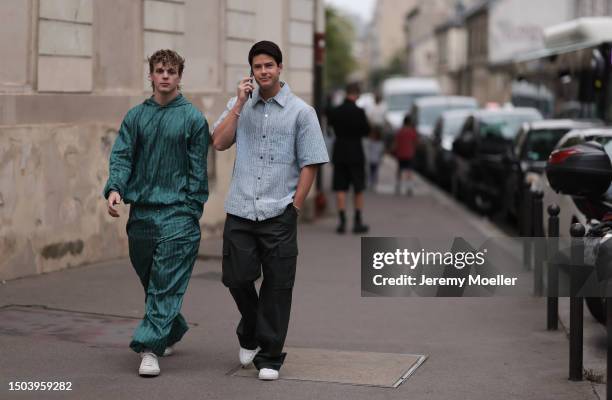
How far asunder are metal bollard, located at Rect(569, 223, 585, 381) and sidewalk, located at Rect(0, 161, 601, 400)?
0.11 m

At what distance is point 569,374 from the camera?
23.3ft

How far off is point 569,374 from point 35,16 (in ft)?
18.7

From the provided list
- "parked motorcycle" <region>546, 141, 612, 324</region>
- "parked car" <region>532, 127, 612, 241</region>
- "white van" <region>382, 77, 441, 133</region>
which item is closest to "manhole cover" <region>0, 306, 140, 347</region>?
"parked motorcycle" <region>546, 141, 612, 324</region>

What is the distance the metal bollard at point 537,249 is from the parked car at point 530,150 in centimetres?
546

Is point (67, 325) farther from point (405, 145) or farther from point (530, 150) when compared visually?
point (405, 145)

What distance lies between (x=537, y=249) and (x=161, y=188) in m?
3.32

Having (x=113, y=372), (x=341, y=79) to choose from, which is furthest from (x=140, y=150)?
(x=341, y=79)

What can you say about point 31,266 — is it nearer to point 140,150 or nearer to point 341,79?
point 140,150

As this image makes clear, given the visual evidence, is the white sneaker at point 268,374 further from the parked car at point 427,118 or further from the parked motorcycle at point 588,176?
the parked car at point 427,118

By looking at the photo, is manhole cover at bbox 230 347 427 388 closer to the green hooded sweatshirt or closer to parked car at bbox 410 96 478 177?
the green hooded sweatshirt

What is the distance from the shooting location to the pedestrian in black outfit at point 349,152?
1488 cm

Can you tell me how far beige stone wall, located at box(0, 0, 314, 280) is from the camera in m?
10.2

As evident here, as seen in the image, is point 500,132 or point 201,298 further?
point 500,132

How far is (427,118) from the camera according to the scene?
109 feet
